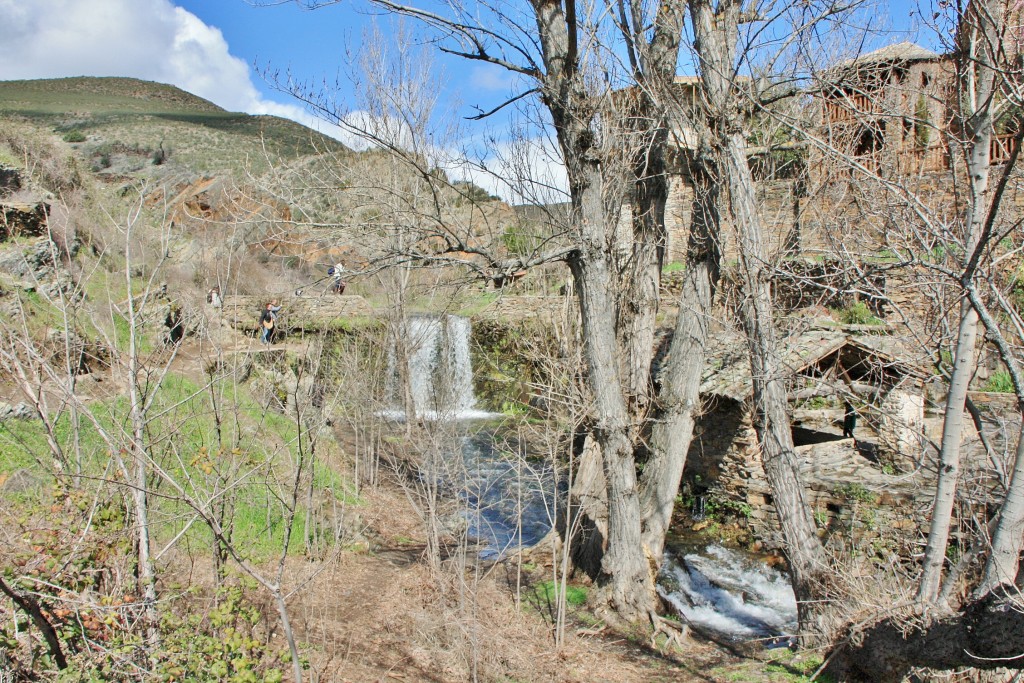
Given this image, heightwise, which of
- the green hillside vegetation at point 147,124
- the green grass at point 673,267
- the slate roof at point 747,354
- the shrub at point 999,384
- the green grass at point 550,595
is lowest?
the green grass at point 550,595

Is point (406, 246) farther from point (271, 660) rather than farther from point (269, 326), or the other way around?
point (269, 326)

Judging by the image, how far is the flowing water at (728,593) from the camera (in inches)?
358

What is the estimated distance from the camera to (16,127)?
18484 millimetres

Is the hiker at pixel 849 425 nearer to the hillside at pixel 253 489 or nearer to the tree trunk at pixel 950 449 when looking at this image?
the hillside at pixel 253 489

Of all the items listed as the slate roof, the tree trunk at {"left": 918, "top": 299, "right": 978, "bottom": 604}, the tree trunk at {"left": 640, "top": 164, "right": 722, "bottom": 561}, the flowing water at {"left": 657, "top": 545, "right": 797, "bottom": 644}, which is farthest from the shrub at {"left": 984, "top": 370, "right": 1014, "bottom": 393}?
the tree trunk at {"left": 918, "top": 299, "right": 978, "bottom": 604}

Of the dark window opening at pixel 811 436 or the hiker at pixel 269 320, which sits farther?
the hiker at pixel 269 320

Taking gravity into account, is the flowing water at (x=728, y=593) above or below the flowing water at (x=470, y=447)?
below

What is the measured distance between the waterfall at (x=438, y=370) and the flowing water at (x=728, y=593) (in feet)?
13.1

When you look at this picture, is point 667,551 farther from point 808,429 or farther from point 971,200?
point 971,200

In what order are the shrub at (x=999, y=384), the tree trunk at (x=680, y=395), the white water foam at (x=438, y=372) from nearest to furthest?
the tree trunk at (x=680, y=395) < the white water foam at (x=438, y=372) < the shrub at (x=999, y=384)

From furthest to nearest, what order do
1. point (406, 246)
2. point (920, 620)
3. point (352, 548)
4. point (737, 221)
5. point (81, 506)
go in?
point (352, 548), point (737, 221), point (406, 246), point (920, 620), point (81, 506)

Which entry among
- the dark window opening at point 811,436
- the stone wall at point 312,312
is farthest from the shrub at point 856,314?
the stone wall at point 312,312

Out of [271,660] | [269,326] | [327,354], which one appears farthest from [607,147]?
[269,326]

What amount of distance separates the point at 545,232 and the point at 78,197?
944 cm
